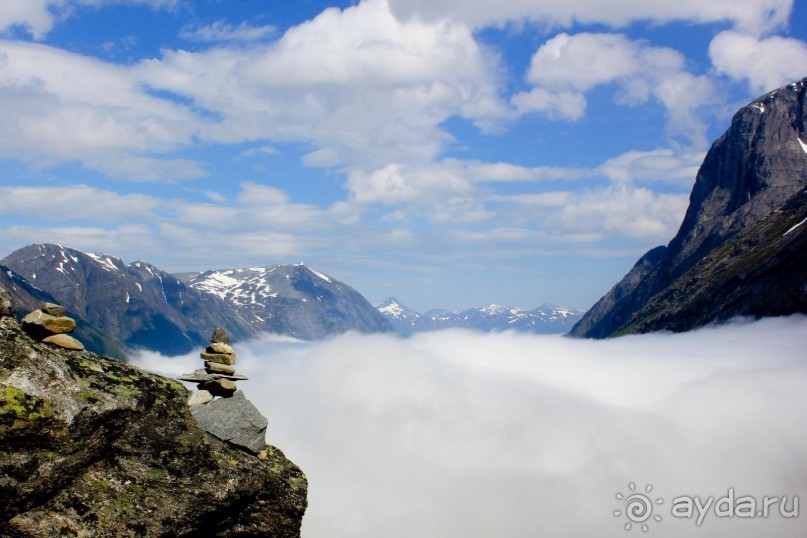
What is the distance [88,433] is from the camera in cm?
1672

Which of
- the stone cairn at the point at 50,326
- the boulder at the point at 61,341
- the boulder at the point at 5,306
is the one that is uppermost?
the boulder at the point at 5,306

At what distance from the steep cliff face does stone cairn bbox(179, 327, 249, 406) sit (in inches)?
88.7

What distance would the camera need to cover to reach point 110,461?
17172mm

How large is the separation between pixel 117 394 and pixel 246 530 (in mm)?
6227

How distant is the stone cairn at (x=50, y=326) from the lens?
58.6ft

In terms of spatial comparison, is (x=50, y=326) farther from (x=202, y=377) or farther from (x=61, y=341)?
(x=202, y=377)

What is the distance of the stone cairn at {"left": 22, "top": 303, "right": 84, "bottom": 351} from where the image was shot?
58.6 feet

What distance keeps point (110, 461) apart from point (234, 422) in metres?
4.38

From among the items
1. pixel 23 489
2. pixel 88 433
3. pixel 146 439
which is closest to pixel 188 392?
pixel 146 439

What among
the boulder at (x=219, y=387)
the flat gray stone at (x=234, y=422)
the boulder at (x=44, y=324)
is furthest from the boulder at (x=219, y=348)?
the boulder at (x=44, y=324)

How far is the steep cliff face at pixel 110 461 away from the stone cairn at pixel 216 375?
2.25 meters

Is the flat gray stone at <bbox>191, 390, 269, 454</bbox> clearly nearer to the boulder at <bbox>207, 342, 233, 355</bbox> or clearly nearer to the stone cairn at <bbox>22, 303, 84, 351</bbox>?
the boulder at <bbox>207, 342, 233, 355</bbox>

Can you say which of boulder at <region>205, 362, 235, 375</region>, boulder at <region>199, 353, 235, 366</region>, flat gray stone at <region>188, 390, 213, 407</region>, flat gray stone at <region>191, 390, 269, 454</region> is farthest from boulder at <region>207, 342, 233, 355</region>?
flat gray stone at <region>191, 390, 269, 454</region>

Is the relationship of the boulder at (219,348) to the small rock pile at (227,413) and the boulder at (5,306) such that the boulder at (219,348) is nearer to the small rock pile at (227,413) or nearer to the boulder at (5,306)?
the small rock pile at (227,413)
